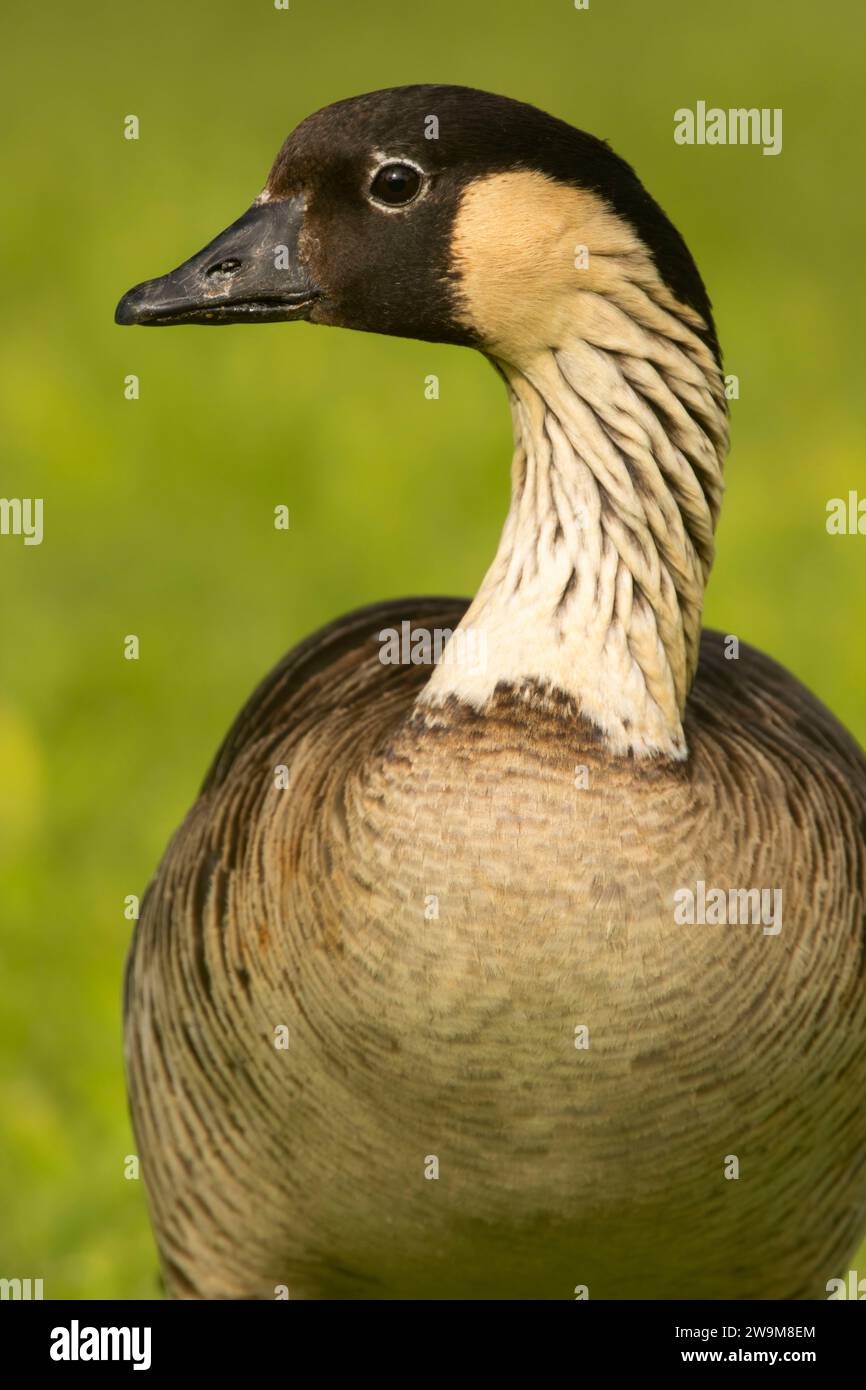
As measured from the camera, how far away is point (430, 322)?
374cm

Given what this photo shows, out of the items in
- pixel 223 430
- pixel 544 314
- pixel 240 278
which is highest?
pixel 223 430

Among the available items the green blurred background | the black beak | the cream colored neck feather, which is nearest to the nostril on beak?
the black beak

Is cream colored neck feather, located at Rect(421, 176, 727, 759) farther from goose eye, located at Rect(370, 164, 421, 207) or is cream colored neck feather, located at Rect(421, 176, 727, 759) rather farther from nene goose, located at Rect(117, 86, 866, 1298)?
goose eye, located at Rect(370, 164, 421, 207)

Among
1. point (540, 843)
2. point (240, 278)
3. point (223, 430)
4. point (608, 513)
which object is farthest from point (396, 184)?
point (223, 430)

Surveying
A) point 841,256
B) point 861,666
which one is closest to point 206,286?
point 861,666

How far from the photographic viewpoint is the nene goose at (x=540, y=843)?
3.51 metres

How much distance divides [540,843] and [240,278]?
1.19 meters

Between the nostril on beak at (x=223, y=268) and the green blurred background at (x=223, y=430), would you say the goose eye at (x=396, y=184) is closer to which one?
the nostril on beak at (x=223, y=268)

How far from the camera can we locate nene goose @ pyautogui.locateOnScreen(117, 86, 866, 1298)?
138 inches

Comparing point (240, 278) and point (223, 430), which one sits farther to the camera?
point (223, 430)

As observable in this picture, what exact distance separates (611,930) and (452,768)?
15.8 inches

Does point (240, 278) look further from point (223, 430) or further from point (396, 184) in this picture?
point (223, 430)

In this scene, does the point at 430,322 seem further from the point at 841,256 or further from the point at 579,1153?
the point at 841,256

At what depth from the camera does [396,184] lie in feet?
11.9
